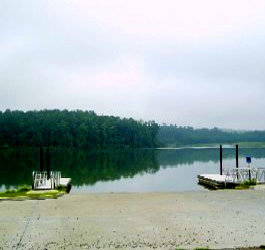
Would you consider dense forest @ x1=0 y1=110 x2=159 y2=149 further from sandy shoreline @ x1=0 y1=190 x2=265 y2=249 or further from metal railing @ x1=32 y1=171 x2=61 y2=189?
sandy shoreline @ x1=0 y1=190 x2=265 y2=249

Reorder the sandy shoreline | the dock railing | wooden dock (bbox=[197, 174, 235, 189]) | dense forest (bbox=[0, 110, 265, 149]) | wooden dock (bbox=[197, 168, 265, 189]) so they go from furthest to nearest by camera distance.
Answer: dense forest (bbox=[0, 110, 265, 149]) < wooden dock (bbox=[197, 174, 235, 189]) < the dock railing < wooden dock (bbox=[197, 168, 265, 189]) < the sandy shoreline

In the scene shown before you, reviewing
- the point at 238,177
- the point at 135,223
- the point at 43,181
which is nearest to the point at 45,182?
the point at 43,181

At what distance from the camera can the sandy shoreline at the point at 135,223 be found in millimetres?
Result: 8242

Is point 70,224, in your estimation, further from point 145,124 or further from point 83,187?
point 145,124

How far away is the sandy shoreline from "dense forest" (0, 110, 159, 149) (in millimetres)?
117908

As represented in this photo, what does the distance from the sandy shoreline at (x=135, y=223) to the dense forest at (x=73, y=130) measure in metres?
118

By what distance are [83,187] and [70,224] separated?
80.5 ft

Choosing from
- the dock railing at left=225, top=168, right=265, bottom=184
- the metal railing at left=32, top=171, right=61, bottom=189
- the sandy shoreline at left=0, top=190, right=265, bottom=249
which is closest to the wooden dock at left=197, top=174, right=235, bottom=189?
the dock railing at left=225, top=168, right=265, bottom=184

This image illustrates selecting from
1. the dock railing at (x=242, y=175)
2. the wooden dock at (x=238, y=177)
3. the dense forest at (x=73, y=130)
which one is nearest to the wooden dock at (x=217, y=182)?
the wooden dock at (x=238, y=177)

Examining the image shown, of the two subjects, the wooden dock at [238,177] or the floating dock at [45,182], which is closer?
the floating dock at [45,182]

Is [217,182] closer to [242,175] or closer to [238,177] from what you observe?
[238,177]

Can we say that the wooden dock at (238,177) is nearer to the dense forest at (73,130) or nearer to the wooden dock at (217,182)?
the wooden dock at (217,182)

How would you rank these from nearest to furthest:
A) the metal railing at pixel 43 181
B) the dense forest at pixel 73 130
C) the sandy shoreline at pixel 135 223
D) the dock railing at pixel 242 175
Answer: the sandy shoreline at pixel 135 223 → the metal railing at pixel 43 181 → the dock railing at pixel 242 175 → the dense forest at pixel 73 130

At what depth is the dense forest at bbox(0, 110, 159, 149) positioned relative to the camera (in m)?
133
